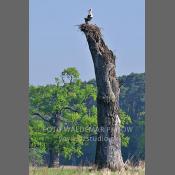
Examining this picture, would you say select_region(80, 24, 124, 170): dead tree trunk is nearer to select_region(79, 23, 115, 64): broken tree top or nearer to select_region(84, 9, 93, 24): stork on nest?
select_region(79, 23, 115, 64): broken tree top

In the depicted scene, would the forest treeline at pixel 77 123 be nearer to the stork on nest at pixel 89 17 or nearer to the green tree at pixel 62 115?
the green tree at pixel 62 115

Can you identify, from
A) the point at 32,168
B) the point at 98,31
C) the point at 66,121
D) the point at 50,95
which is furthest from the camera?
the point at 50,95

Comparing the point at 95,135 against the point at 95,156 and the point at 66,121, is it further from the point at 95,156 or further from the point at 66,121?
the point at 66,121

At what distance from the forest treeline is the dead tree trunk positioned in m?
0.22

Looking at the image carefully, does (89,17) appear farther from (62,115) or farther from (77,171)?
(62,115)

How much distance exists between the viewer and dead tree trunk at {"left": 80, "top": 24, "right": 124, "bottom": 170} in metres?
20.3

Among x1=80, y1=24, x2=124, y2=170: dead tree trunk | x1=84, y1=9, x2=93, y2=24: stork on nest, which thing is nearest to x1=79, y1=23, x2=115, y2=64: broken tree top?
x1=80, y1=24, x2=124, y2=170: dead tree trunk

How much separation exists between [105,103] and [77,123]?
2.40 m

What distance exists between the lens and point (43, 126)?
83.5 ft

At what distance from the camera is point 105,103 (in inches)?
812

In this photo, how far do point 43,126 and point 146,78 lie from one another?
6885mm

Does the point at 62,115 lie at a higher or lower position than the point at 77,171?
higher

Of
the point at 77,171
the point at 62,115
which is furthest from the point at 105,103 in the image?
the point at 62,115

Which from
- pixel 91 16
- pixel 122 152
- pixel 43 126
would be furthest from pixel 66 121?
pixel 91 16
